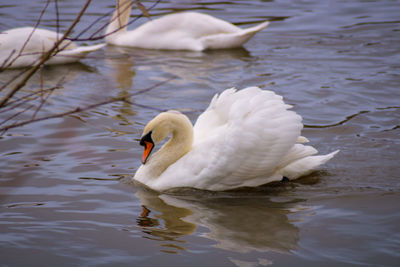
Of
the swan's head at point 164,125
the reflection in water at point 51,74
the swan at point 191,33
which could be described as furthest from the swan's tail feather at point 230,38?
the swan's head at point 164,125

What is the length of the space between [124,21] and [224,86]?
3.36m

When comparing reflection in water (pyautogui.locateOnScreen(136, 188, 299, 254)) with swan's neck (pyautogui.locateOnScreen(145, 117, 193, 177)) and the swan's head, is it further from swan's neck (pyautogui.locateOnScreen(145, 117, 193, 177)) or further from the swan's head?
the swan's head

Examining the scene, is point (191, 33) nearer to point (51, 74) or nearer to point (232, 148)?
point (51, 74)

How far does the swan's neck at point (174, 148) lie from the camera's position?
231 inches

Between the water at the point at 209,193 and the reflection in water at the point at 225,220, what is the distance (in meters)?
0.02

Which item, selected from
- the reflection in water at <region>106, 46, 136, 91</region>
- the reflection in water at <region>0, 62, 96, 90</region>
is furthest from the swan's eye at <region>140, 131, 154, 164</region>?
the reflection in water at <region>0, 62, 96, 90</region>

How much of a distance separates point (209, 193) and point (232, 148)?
1.74ft

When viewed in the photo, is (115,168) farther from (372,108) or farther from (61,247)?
(372,108)

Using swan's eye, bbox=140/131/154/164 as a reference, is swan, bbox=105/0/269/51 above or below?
above

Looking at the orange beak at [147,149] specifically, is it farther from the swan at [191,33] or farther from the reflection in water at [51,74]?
the swan at [191,33]

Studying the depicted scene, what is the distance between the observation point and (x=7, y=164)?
21.0ft

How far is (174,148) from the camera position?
19.5ft

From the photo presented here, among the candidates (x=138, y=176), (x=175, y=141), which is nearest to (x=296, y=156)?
(x=175, y=141)

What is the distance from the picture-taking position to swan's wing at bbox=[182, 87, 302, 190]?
545cm
